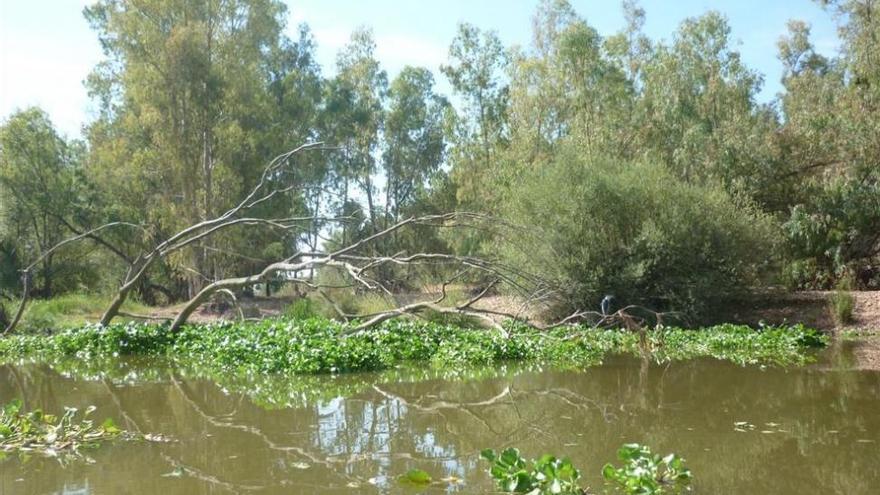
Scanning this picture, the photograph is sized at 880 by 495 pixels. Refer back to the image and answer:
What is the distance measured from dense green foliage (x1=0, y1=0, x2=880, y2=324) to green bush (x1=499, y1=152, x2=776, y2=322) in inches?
2.0

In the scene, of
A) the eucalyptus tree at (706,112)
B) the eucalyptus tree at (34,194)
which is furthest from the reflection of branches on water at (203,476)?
the eucalyptus tree at (34,194)

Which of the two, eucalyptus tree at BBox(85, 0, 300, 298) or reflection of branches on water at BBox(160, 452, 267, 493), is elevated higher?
eucalyptus tree at BBox(85, 0, 300, 298)

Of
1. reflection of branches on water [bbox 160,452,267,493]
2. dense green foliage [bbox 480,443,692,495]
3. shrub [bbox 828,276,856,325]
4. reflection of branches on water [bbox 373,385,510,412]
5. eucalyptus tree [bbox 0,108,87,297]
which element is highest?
eucalyptus tree [bbox 0,108,87,297]

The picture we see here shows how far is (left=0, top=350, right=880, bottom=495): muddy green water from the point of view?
568 centimetres

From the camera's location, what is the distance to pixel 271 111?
28344 mm

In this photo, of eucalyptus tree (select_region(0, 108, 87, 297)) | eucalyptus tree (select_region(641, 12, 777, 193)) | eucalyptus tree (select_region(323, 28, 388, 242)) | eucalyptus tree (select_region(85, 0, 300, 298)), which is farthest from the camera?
eucalyptus tree (select_region(323, 28, 388, 242))

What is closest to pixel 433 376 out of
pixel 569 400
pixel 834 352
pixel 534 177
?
pixel 569 400

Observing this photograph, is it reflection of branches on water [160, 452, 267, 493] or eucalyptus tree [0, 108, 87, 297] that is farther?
eucalyptus tree [0, 108, 87, 297]

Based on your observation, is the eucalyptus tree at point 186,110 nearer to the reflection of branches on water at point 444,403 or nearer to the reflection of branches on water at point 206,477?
the reflection of branches on water at point 444,403

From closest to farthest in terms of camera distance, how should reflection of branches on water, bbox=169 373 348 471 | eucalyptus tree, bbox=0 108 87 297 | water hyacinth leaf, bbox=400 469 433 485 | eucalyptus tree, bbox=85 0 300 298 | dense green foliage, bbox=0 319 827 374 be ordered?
water hyacinth leaf, bbox=400 469 433 485 < reflection of branches on water, bbox=169 373 348 471 < dense green foliage, bbox=0 319 827 374 < eucalyptus tree, bbox=85 0 300 298 < eucalyptus tree, bbox=0 108 87 297

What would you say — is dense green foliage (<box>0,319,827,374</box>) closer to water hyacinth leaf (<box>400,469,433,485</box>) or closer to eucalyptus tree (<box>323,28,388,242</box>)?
water hyacinth leaf (<box>400,469,433,485</box>)

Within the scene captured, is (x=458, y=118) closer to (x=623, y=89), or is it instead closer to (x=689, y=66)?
(x=623, y=89)

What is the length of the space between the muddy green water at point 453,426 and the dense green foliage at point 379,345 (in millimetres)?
831

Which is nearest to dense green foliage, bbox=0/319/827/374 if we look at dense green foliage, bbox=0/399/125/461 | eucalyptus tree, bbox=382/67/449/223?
dense green foliage, bbox=0/399/125/461
